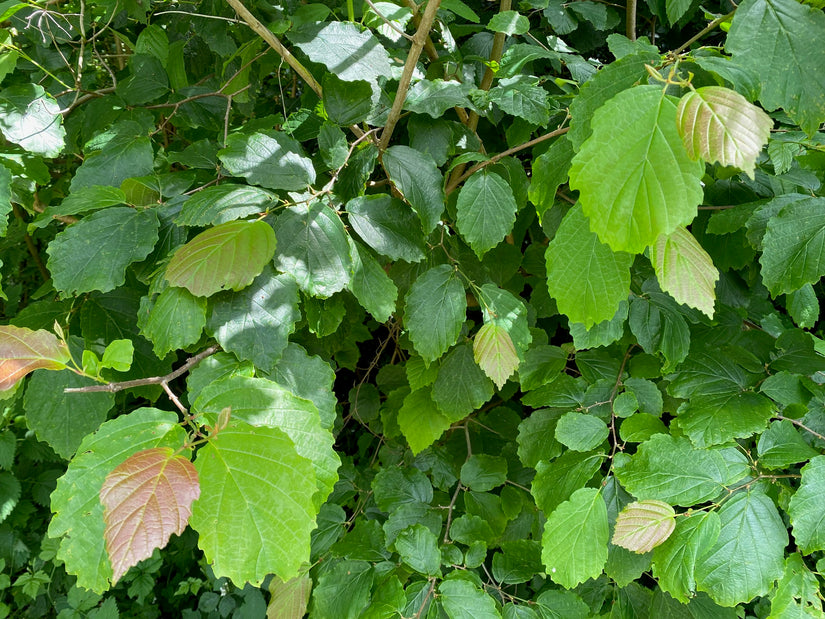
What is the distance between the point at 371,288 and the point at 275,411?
0.92 ft

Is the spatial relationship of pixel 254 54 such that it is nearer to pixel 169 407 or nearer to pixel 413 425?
pixel 413 425

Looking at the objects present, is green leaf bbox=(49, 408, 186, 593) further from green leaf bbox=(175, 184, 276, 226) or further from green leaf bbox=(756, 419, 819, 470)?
green leaf bbox=(756, 419, 819, 470)

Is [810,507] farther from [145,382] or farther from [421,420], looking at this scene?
[145,382]

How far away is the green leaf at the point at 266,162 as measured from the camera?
90 centimetres

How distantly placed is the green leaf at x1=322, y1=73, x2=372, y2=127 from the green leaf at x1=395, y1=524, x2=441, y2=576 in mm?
775

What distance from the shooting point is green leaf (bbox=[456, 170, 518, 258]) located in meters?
0.98

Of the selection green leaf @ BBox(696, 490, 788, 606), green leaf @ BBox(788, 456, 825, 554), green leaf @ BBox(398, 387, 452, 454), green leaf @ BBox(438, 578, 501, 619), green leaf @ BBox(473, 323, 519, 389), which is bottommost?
green leaf @ BBox(438, 578, 501, 619)

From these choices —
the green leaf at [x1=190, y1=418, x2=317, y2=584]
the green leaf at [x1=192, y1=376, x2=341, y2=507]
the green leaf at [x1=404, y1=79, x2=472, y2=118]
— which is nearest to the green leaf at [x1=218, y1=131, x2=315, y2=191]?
the green leaf at [x1=404, y1=79, x2=472, y2=118]

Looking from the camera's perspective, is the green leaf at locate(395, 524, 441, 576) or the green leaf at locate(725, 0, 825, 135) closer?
the green leaf at locate(725, 0, 825, 135)

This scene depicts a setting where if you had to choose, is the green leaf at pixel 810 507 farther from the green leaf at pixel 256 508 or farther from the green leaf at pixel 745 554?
the green leaf at pixel 256 508

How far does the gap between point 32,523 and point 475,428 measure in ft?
7.61

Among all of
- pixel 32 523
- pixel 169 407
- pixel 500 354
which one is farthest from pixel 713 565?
pixel 32 523

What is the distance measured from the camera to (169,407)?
168 centimetres

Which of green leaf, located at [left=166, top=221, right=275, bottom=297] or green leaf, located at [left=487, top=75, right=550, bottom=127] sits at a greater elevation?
green leaf, located at [left=487, top=75, right=550, bottom=127]
